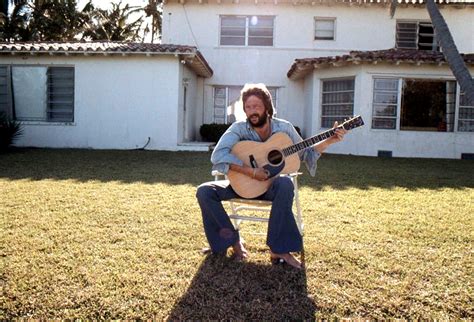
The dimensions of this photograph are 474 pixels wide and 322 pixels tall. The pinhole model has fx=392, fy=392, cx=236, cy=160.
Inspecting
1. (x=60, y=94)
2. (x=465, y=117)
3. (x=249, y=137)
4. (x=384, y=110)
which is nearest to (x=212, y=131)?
(x=60, y=94)

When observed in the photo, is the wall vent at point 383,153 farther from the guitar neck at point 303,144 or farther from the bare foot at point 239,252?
the bare foot at point 239,252

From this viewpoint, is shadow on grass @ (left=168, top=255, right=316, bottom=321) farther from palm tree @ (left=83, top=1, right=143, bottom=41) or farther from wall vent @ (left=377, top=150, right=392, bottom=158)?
palm tree @ (left=83, top=1, right=143, bottom=41)

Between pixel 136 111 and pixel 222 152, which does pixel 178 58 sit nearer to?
pixel 136 111

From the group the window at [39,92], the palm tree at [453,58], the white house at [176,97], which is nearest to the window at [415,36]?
the white house at [176,97]

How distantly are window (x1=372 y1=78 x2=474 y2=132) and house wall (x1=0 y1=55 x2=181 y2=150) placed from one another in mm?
6302

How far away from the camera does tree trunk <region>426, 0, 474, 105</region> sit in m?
4.26

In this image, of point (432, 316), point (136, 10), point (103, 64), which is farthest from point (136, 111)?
point (136, 10)

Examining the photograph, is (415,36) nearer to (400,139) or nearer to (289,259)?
(400,139)

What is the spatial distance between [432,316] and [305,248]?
1.25 metres

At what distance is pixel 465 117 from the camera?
12211 mm

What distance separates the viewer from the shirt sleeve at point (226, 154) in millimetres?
3059

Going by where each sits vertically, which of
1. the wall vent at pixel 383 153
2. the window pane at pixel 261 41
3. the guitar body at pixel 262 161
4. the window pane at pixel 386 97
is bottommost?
the wall vent at pixel 383 153

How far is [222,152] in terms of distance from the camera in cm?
312

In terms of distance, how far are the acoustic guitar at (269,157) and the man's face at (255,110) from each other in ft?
0.59
